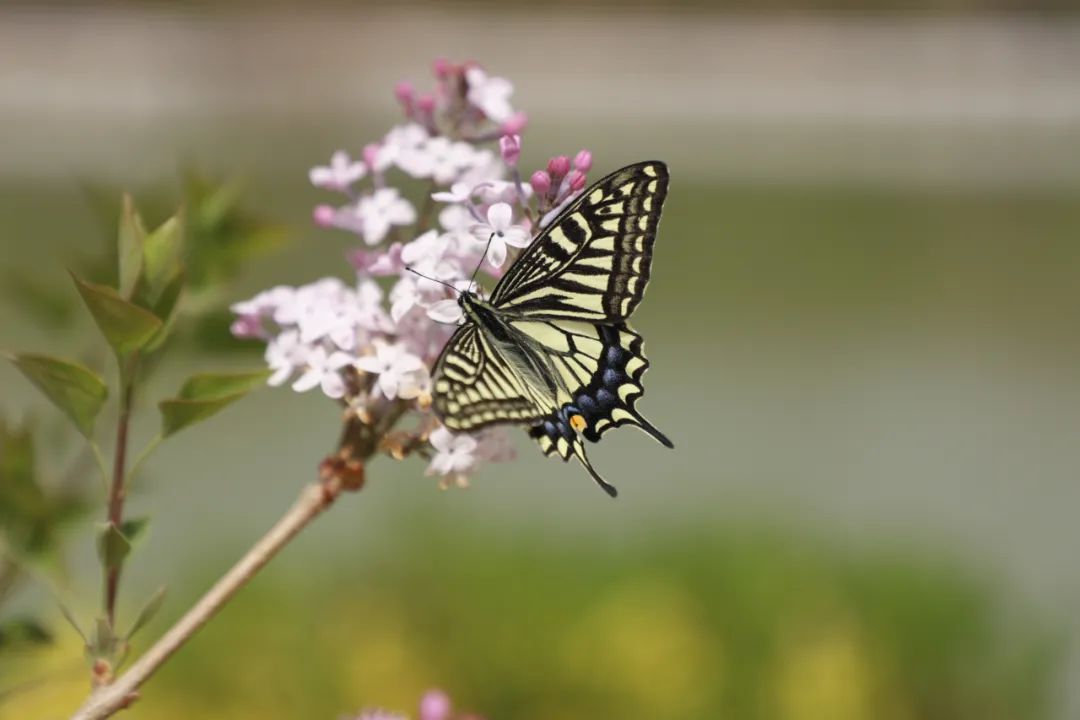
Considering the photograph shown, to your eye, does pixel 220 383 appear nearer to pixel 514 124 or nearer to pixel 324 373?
pixel 324 373

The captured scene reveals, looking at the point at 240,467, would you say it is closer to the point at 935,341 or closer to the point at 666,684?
the point at 666,684

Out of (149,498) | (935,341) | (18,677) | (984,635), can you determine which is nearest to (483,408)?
(18,677)

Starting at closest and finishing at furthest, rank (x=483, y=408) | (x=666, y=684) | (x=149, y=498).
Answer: (x=483, y=408) → (x=666, y=684) → (x=149, y=498)

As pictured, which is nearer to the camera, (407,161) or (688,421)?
(407,161)

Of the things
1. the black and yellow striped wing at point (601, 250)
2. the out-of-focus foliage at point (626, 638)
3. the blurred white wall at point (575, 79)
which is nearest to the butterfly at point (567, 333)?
the black and yellow striped wing at point (601, 250)

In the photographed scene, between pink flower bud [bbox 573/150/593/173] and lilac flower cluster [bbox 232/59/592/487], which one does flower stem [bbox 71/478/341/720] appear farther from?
pink flower bud [bbox 573/150/593/173]

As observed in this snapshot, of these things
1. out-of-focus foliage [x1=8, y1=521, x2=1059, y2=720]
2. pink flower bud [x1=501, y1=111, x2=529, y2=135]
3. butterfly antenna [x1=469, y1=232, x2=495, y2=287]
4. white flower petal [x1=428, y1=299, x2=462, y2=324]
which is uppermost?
pink flower bud [x1=501, y1=111, x2=529, y2=135]

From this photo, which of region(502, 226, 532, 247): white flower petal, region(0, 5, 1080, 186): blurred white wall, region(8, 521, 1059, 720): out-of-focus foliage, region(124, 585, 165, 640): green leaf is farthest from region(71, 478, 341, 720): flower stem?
region(0, 5, 1080, 186): blurred white wall

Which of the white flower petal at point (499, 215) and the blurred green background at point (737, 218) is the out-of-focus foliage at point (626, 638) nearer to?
the blurred green background at point (737, 218)
